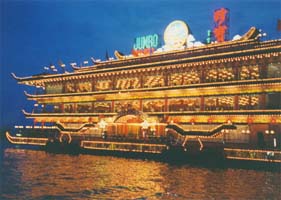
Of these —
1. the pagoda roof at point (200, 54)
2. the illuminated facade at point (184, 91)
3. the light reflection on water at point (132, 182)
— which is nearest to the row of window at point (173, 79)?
the illuminated facade at point (184, 91)

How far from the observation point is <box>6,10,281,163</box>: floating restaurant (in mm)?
35656

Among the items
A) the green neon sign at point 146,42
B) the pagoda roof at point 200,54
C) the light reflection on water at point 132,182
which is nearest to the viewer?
the light reflection on water at point 132,182

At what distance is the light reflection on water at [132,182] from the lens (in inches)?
789

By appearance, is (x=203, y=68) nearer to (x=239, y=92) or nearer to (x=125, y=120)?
(x=239, y=92)

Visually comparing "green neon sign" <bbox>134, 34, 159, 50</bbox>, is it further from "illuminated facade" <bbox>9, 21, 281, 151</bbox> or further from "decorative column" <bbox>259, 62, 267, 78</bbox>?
"decorative column" <bbox>259, 62, 267, 78</bbox>

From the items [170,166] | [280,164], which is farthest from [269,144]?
[170,166]

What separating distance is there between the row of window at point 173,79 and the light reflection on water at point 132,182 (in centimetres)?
1159

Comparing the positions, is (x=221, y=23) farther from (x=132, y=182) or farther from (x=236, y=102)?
(x=132, y=182)

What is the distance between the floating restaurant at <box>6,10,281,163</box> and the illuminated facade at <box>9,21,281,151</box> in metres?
0.10

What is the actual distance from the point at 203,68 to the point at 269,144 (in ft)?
35.7

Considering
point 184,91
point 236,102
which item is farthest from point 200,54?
point 236,102

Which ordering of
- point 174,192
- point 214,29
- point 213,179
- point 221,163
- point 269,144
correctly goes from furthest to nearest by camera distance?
point 214,29, point 269,144, point 221,163, point 213,179, point 174,192

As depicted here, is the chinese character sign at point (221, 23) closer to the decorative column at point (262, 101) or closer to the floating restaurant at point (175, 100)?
the floating restaurant at point (175, 100)

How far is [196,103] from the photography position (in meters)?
41.6
